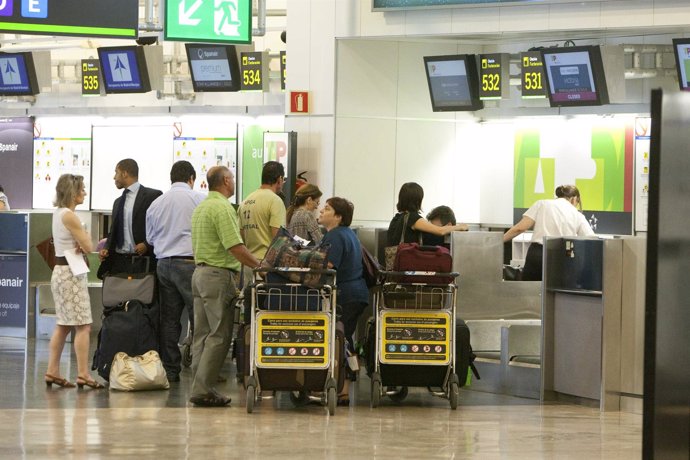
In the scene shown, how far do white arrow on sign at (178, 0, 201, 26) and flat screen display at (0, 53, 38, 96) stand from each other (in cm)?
682

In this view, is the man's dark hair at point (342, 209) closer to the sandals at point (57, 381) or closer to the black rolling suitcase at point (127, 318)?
the black rolling suitcase at point (127, 318)

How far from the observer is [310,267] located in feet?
25.8

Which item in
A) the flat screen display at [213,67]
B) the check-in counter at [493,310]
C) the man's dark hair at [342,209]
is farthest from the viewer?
the flat screen display at [213,67]

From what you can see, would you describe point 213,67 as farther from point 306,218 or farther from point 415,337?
point 415,337

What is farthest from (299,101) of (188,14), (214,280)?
(214,280)

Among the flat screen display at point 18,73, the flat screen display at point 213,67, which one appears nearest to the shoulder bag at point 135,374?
the flat screen display at point 213,67

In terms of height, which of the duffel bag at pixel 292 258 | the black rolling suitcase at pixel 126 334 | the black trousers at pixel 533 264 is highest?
the duffel bag at pixel 292 258

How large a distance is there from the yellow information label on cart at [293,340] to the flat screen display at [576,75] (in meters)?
5.13

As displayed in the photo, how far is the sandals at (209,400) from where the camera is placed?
26.8 ft

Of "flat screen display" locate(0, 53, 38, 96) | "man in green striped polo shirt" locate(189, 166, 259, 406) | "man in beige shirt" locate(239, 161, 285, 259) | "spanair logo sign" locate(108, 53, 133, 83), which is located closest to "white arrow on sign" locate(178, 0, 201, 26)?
"man in beige shirt" locate(239, 161, 285, 259)

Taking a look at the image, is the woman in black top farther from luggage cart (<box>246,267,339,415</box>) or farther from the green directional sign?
the green directional sign

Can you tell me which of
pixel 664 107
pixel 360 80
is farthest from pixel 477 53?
pixel 664 107

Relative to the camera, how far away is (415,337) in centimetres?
820

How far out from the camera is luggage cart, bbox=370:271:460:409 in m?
8.16
